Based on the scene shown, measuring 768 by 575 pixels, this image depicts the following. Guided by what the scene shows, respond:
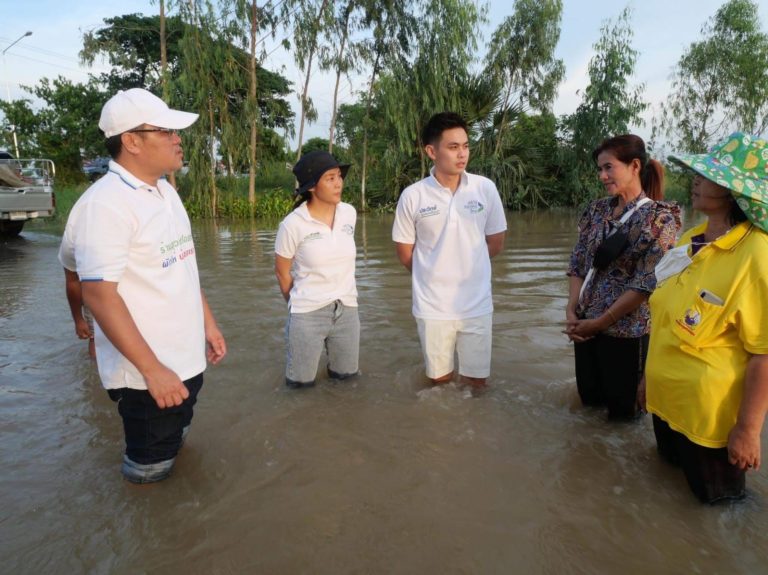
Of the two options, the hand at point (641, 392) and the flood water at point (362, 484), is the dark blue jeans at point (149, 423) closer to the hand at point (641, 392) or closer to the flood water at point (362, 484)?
the flood water at point (362, 484)

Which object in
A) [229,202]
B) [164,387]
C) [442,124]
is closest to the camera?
[164,387]

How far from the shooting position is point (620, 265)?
284 centimetres

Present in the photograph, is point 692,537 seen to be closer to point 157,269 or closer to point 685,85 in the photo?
point 157,269

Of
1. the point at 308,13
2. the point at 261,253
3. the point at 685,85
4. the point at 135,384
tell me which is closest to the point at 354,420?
the point at 135,384

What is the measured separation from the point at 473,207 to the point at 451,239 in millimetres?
242

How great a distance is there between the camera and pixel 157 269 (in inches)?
85.0

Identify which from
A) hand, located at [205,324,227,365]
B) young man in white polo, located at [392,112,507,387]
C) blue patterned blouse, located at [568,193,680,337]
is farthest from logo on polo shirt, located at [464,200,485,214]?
hand, located at [205,324,227,365]

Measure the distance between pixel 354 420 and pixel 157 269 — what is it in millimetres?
1552

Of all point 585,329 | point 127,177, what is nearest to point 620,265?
point 585,329

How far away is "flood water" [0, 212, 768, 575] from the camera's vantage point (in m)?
2.03

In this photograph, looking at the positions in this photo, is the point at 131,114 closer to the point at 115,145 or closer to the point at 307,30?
the point at 115,145

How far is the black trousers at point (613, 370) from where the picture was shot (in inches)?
113

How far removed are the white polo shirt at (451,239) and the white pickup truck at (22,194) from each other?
37.1 ft

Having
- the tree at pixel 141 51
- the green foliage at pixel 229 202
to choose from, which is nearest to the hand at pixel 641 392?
the green foliage at pixel 229 202
